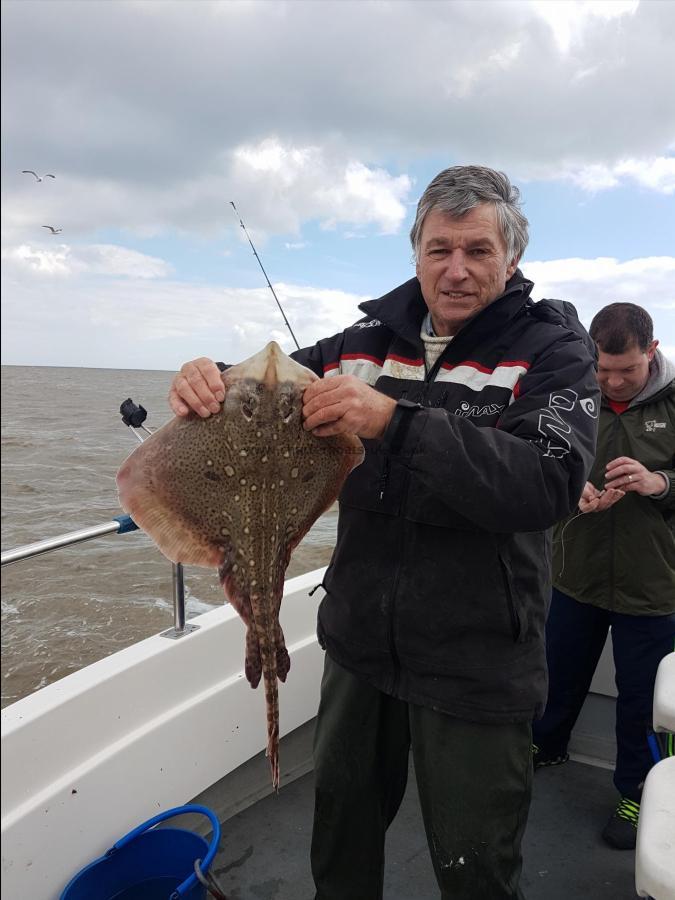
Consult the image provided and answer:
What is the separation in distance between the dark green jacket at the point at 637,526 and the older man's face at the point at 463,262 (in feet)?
5.70

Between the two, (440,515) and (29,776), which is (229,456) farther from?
(29,776)

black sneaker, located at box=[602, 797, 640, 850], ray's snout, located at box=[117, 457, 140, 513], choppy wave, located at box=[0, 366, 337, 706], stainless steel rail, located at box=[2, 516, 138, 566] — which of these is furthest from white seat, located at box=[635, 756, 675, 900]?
choppy wave, located at box=[0, 366, 337, 706]

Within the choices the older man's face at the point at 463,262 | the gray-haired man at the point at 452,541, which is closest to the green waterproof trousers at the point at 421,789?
the gray-haired man at the point at 452,541

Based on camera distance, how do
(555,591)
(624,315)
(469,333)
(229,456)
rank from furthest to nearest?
(555,591), (624,315), (469,333), (229,456)

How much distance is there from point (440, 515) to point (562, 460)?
0.44 meters

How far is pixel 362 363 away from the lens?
2.57 metres

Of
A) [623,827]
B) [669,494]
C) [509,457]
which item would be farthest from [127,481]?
[623,827]

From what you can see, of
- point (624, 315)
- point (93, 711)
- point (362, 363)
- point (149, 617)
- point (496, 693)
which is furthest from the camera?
point (149, 617)

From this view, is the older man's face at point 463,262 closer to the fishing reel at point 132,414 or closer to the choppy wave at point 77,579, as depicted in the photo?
the fishing reel at point 132,414

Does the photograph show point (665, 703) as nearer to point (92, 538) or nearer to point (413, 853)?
point (413, 853)

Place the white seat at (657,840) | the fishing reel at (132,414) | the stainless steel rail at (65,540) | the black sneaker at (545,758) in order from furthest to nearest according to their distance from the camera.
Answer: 1. the black sneaker at (545,758)
2. the fishing reel at (132,414)
3. the stainless steel rail at (65,540)
4. the white seat at (657,840)

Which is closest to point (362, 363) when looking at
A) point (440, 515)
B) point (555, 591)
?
point (440, 515)

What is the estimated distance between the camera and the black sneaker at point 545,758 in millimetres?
4258

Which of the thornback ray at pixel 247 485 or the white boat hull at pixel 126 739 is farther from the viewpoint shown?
the white boat hull at pixel 126 739
